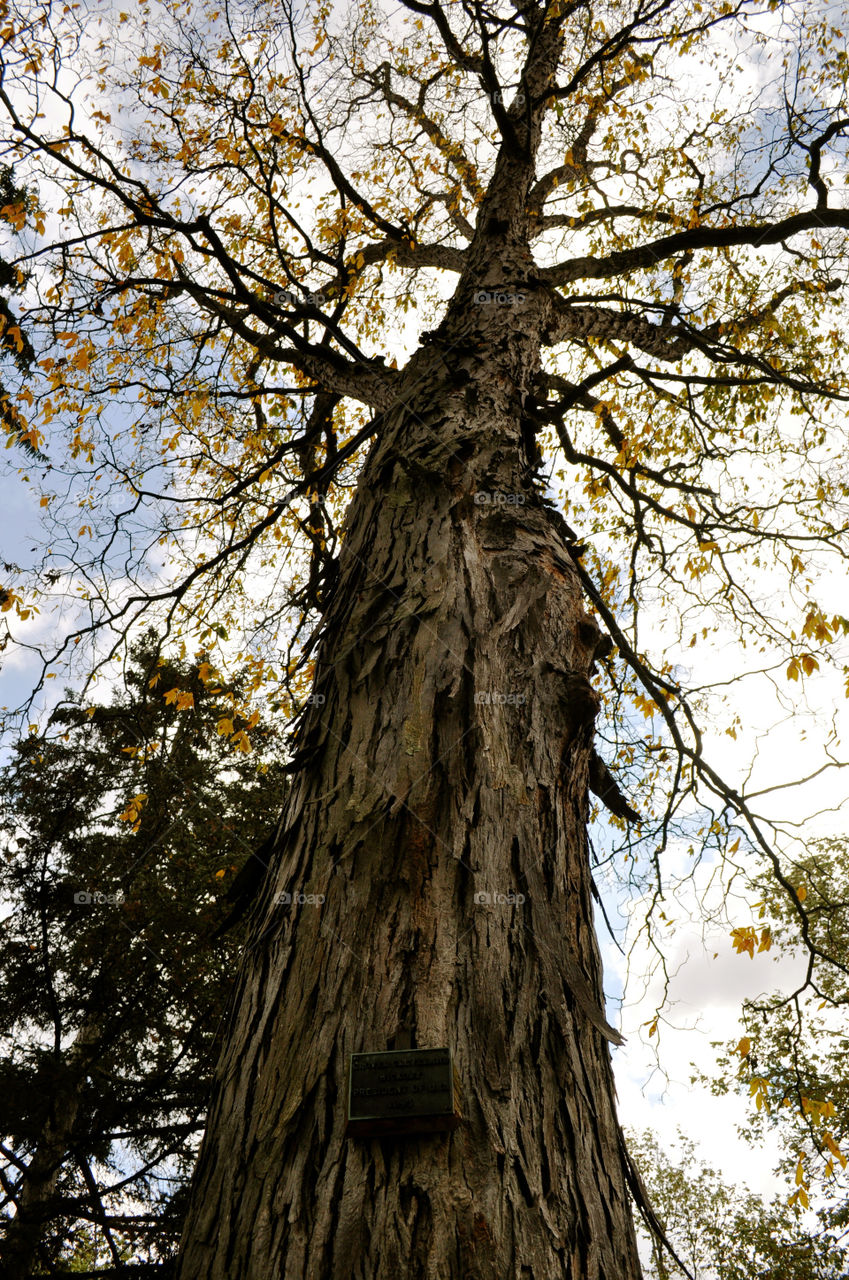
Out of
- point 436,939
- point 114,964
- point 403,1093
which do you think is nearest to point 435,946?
point 436,939

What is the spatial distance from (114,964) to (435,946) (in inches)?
234

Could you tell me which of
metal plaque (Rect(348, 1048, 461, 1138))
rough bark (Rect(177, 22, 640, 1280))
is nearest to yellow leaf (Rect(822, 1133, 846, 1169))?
rough bark (Rect(177, 22, 640, 1280))

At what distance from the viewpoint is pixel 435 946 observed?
4.87 ft

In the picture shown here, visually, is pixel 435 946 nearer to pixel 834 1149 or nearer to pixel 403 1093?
pixel 403 1093

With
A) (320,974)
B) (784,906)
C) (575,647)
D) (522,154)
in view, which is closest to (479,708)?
(575,647)

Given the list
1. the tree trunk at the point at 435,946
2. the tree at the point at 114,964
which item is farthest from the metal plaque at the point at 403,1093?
the tree at the point at 114,964

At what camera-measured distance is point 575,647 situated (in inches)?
93.7

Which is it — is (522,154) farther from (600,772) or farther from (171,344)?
(600,772)

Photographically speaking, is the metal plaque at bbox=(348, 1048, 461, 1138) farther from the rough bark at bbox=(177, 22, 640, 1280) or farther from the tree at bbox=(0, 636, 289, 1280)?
the tree at bbox=(0, 636, 289, 1280)

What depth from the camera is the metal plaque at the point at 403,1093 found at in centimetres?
123

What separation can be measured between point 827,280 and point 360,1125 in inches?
283

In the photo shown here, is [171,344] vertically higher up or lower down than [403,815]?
higher up

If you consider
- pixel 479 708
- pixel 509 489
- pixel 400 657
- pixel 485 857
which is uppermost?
pixel 509 489

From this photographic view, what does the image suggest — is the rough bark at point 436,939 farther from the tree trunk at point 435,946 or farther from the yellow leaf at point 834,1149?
the yellow leaf at point 834,1149
